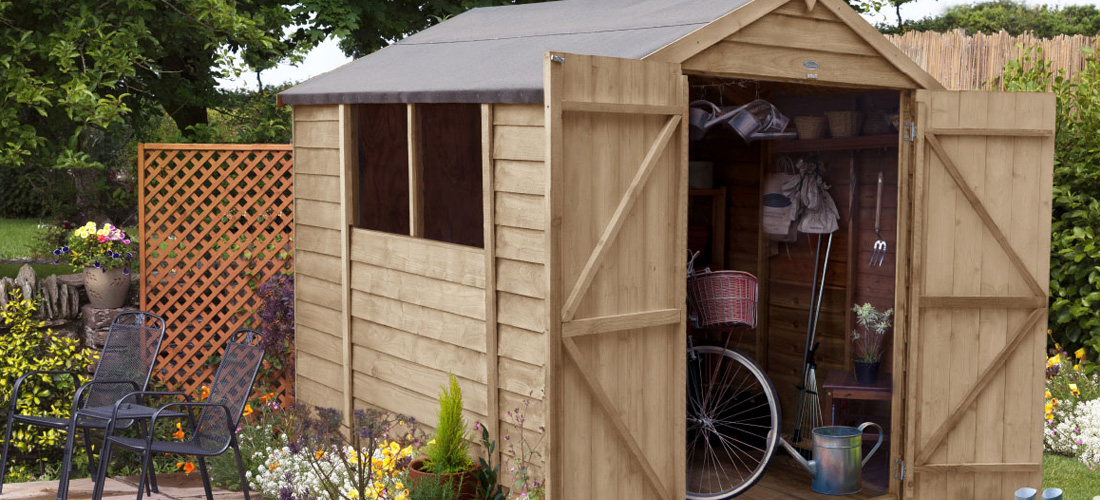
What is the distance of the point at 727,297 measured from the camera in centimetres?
550

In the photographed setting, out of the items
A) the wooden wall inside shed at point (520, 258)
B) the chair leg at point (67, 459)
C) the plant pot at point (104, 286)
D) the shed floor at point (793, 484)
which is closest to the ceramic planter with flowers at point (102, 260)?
the plant pot at point (104, 286)

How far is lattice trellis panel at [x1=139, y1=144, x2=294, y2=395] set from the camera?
7051 mm

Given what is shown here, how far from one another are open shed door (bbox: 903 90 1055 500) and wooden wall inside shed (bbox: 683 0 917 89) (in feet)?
1.16

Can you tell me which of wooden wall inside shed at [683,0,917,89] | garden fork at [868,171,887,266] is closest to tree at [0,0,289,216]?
wooden wall inside shed at [683,0,917,89]

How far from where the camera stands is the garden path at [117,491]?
555cm

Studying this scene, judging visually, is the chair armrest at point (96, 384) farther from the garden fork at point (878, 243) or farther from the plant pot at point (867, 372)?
the garden fork at point (878, 243)

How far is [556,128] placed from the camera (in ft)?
13.5

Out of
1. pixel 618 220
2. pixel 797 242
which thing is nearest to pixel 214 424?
pixel 618 220

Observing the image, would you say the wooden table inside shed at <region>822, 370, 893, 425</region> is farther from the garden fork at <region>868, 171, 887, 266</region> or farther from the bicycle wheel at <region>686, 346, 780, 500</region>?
the garden fork at <region>868, 171, 887, 266</region>

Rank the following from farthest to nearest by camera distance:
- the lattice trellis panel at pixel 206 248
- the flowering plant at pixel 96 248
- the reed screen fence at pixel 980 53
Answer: the reed screen fence at pixel 980 53
the lattice trellis panel at pixel 206 248
the flowering plant at pixel 96 248

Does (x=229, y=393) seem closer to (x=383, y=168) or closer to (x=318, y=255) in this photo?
(x=318, y=255)

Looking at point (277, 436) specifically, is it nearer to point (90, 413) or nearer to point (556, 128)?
point (90, 413)

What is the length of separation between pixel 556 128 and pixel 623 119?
37cm

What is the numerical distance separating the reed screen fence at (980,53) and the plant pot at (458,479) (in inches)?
202
